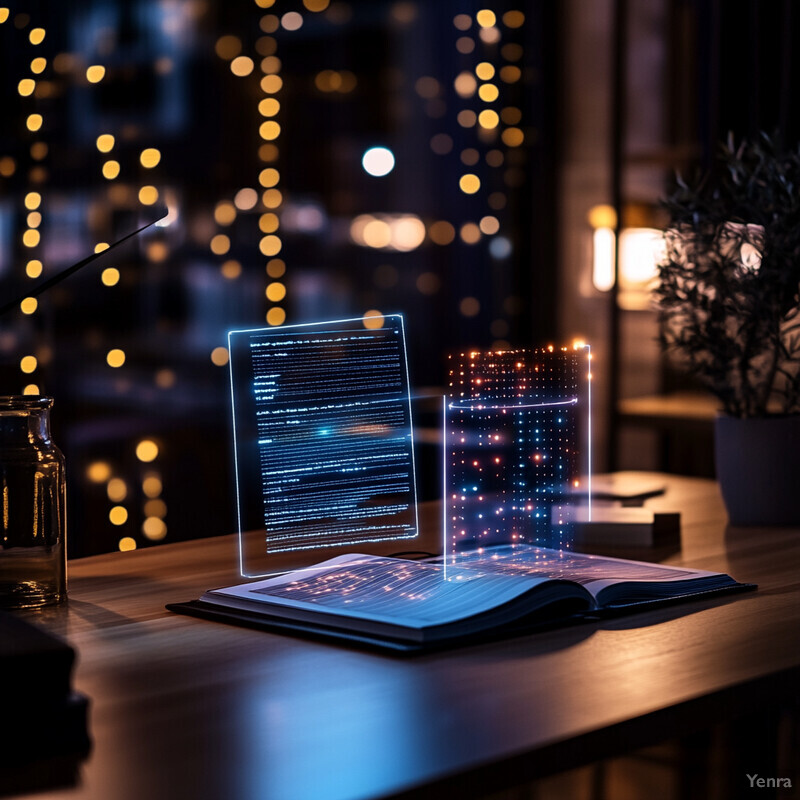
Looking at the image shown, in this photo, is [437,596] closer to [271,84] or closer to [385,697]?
[385,697]

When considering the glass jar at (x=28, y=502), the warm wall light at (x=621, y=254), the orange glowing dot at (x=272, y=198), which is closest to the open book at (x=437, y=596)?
the glass jar at (x=28, y=502)

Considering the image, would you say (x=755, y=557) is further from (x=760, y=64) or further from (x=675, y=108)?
(x=675, y=108)

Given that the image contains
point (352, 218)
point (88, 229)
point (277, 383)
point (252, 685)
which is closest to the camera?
point (252, 685)

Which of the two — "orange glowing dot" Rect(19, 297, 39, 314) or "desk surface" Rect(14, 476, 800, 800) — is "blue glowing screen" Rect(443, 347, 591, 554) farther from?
"orange glowing dot" Rect(19, 297, 39, 314)

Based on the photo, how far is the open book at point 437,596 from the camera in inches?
41.2

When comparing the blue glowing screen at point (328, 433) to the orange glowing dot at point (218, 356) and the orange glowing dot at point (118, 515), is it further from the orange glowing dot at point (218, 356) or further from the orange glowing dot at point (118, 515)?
the orange glowing dot at point (218, 356)

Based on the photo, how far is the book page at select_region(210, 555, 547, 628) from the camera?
1065 mm

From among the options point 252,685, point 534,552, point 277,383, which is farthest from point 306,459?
point 252,685

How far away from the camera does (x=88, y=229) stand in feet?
10.5

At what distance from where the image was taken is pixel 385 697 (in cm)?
89

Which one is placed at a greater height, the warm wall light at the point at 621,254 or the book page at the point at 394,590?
the warm wall light at the point at 621,254

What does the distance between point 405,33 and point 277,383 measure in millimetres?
2743

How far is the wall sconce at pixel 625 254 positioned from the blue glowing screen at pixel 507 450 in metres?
2.51

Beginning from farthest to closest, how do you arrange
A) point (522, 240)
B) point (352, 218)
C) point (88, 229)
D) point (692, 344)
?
point (522, 240) < point (352, 218) < point (88, 229) < point (692, 344)
